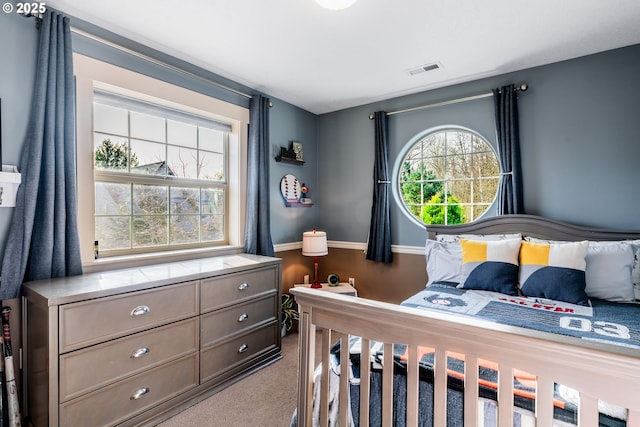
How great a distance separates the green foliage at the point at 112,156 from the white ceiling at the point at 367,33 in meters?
0.78

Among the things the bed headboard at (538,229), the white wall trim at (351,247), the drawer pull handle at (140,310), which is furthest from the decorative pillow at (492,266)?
the drawer pull handle at (140,310)

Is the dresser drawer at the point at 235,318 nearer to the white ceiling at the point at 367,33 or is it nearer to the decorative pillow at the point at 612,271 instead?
the white ceiling at the point at 367,33

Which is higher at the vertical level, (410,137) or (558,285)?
(410,137)

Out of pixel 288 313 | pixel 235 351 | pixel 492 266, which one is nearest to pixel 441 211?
pixel 492 266

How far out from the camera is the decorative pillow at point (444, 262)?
8.56 feet

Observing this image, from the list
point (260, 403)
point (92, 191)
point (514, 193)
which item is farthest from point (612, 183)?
point (92, 191)

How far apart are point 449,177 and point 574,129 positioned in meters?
1.05

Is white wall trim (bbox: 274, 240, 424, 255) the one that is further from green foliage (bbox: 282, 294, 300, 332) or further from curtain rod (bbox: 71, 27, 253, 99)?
curtain rod (bbox: 71, 27, 253, 99)

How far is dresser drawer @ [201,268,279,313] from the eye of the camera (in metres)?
2.19

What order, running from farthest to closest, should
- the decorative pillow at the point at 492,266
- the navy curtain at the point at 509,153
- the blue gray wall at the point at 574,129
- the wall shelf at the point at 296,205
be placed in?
1. the wall shelf at the point at 296,205
2. the navy curtain at the point at 509,153
3. the blue gray wall at the point at 574,129
4. the decorative pillow at the point at 492,266

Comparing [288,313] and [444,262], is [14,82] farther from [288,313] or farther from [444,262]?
[444,262]

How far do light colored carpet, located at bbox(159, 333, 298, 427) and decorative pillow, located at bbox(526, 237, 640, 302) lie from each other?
214cm

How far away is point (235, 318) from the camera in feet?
7.82

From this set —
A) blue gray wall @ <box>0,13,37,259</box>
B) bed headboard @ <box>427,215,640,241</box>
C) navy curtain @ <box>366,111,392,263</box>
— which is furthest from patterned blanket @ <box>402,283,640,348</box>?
blue gray wall @ <box>0,13,37,259</box>
